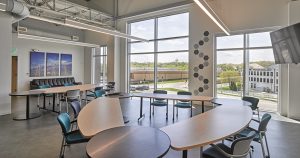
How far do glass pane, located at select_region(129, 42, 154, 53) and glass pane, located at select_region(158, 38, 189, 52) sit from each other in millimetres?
515

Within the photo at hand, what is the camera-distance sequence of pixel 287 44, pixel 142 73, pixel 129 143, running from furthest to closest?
pixel 142 73
pixel 287 44
pixel 129 143

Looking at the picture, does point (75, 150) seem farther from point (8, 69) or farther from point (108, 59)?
point (108, 59)

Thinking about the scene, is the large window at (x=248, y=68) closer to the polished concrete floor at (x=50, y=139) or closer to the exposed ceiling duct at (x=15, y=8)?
the polished concrete floor at (x=50, y=139)

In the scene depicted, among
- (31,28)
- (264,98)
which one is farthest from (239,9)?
(31,28)

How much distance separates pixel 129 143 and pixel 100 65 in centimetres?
992

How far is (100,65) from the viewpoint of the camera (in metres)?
11.1

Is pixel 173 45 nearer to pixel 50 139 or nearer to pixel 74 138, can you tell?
pixel 50 139

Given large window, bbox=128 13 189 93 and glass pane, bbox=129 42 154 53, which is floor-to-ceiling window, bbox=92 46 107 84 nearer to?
large window, bbox=128 13 189 93

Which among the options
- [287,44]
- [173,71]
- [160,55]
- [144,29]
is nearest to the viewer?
[287,44]

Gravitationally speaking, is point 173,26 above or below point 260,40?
above

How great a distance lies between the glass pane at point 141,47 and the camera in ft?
29.0

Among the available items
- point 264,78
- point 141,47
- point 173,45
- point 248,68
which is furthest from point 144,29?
point 264,78

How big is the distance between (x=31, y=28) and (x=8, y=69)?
4.34 metres

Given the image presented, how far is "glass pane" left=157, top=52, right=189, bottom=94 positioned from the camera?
7.98m
